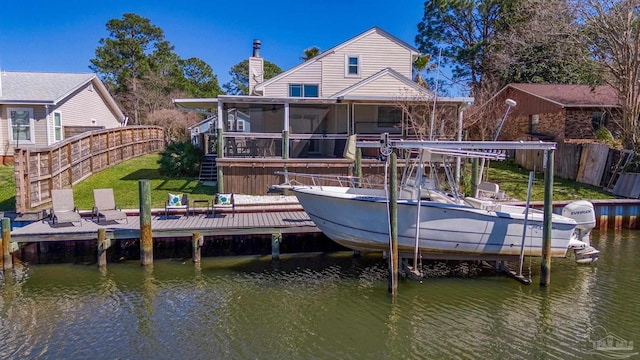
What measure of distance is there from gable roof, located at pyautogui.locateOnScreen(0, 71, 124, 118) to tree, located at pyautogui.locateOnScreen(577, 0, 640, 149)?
24.3 meters

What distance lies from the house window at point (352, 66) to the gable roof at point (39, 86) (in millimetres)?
13865

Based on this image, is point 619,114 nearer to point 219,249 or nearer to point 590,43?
point 590,43

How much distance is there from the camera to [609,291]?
32.9 feet

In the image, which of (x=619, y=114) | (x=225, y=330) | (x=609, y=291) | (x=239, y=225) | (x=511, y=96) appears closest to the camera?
(x=225, y=330)

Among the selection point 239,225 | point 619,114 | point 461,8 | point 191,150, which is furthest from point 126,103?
point 619,114

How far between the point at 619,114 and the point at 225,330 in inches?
978

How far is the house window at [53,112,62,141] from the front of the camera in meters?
22.7

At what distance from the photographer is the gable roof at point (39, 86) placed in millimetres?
21703

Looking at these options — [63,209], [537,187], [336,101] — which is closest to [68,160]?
[63,209]

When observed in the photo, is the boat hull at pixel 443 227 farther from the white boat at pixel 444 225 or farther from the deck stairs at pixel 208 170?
the deck stairs at pixel 208 170

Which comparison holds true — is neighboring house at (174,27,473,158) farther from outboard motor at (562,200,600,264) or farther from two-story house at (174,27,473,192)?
outboard motor at (562,200,600,264)

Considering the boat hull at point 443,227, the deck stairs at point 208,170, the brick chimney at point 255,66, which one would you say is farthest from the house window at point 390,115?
the boat hull at point 443,227

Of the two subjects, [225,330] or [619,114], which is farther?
[619,114]

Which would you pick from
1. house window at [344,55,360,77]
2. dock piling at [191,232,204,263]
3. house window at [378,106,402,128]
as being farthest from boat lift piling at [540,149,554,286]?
house window at [344,55,360,77]
